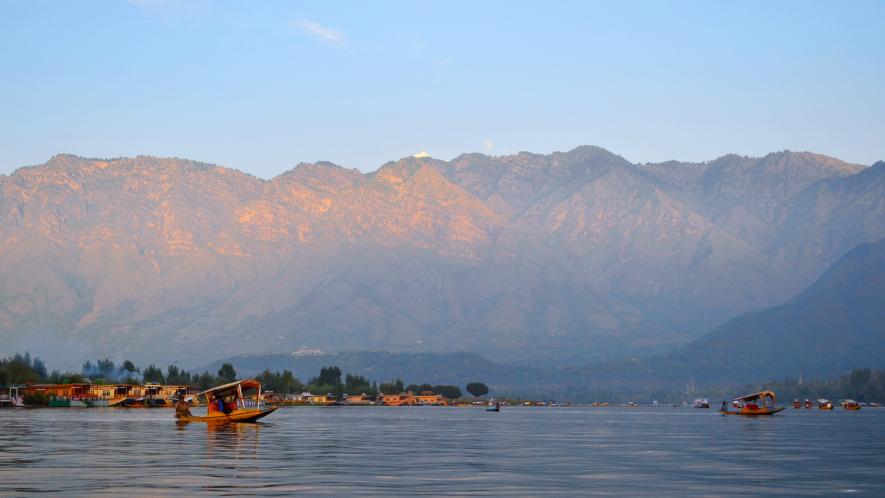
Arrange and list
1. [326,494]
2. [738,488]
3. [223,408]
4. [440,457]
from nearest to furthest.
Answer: [326,494] → [738,488] → [440,457] → [223,408]

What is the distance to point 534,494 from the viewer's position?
73.8 m

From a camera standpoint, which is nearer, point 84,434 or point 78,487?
point 78,487

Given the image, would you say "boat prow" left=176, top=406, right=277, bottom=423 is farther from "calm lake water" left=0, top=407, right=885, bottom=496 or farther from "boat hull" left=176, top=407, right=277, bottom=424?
"calm lake water" left=0, top=407, right=885, bottom=496

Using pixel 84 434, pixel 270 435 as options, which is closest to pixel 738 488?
pixel 270 435

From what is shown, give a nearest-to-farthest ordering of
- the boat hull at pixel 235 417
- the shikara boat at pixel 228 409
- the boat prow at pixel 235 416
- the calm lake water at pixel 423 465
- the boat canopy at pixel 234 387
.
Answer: the calm lake water at pixel 423 465 → the boat canopy at pixel 234 387 → the shikara boat at pixel 228 409 → the boat hull at pixel 235 417 → the boat prow at pixel 235 416

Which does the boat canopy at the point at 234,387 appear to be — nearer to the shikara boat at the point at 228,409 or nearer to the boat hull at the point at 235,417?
the shikara boat at the point at 228,409

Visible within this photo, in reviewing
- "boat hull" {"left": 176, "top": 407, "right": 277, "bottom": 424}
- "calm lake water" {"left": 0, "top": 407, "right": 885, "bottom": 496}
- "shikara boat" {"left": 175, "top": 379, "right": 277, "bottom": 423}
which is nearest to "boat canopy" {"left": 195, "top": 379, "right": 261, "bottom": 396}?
"shikara boat" {"left": 175, "top": 379, "right": 277, "bottom": 423}

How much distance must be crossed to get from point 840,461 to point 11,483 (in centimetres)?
6385

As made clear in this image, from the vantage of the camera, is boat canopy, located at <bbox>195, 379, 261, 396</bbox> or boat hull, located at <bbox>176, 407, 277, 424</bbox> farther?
boat hull, located at <bbox>176, 407, 277, 424</bbox>

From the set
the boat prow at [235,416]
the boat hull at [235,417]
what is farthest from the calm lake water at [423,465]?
the boat prow at [235,416]

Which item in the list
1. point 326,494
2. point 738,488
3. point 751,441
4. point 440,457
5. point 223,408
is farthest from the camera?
point 223,408

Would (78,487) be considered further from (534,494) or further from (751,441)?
(751,441)

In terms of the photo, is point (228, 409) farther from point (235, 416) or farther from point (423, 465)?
point (423, 465)

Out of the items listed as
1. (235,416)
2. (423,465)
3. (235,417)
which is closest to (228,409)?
(235,416)
